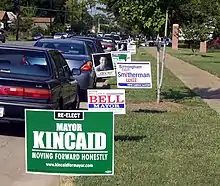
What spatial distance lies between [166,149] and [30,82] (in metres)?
2.51

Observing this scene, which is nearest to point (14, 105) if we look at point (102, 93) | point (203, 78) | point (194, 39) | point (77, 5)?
point (102, 93)

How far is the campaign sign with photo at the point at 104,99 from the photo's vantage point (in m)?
9.15

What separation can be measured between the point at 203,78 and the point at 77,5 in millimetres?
110846

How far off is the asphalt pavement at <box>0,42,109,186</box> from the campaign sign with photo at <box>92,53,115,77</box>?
511 cm

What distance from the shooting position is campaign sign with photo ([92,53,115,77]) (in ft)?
53.6

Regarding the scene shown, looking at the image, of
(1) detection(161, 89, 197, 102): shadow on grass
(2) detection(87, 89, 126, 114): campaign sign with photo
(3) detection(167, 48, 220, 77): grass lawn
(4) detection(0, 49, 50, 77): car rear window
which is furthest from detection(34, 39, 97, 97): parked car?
(3) detection(167, 48, 220, 77): grass lawn

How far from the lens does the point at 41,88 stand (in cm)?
1000

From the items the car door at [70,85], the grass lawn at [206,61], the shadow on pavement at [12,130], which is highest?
the car door at [70,85]

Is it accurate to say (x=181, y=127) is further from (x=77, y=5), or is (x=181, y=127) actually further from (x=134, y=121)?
(x=77, y=5)

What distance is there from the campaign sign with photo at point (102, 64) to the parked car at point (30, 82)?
162 inches

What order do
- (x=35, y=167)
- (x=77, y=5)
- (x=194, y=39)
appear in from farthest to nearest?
(x=77, y=5) < (x=194, y=39) < (x=35, y=167)

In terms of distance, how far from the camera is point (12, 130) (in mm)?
11336

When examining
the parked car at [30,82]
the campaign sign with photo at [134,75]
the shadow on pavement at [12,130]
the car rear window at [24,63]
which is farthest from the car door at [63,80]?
the campaign sign with photo at [134,75]

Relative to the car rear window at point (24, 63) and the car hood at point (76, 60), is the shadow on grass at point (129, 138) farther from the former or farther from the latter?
the car hood at point (76, 60)
